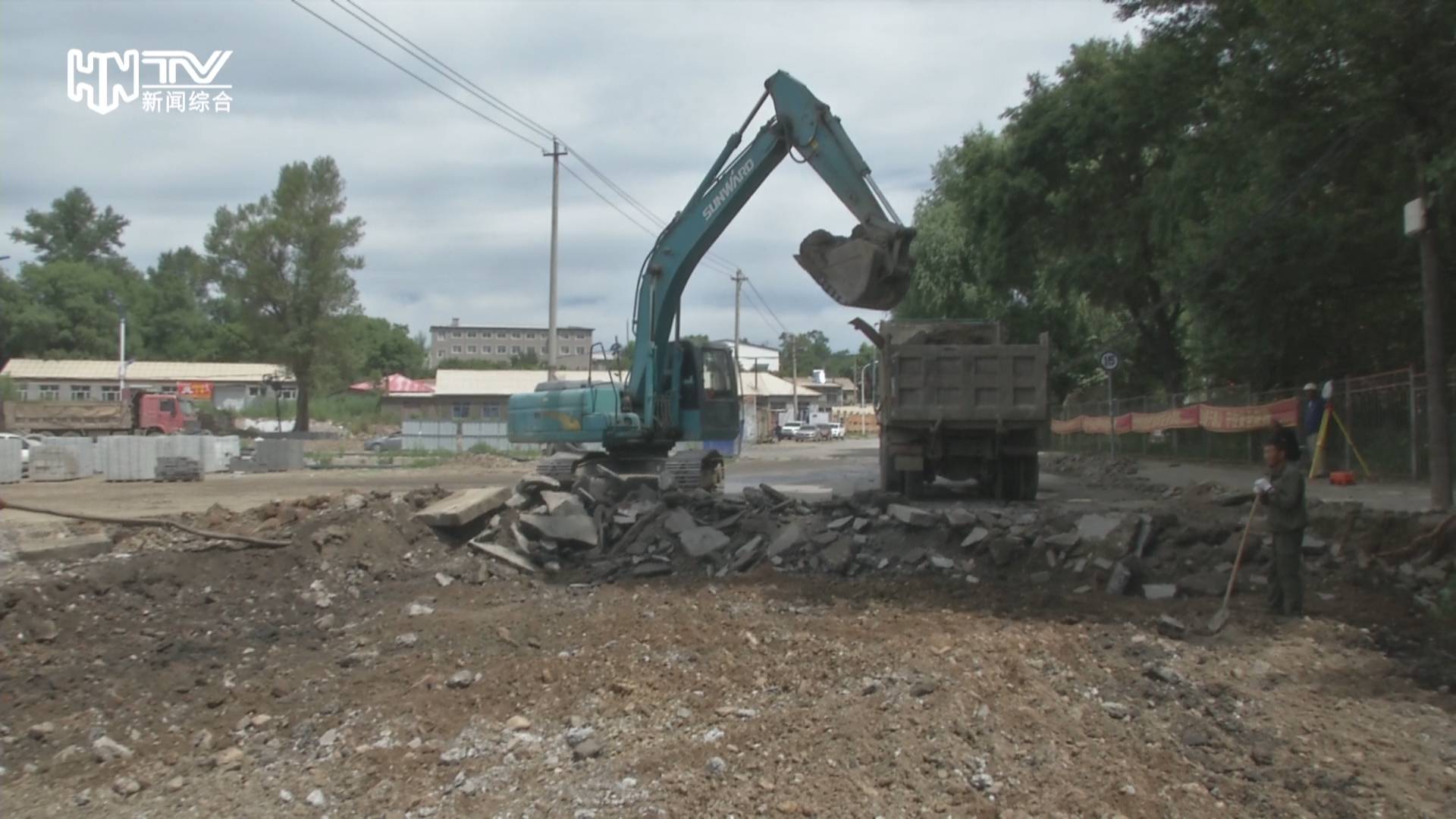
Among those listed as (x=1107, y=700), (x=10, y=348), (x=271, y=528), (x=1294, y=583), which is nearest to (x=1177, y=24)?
(x=1294, y=583)

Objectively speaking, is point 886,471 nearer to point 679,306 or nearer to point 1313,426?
point 679,306

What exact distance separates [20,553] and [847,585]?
852cm

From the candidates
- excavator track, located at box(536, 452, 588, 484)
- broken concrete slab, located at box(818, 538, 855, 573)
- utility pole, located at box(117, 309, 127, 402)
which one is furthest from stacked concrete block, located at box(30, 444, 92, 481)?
broken concrete slab, located at box(818, 538, 855, 573)

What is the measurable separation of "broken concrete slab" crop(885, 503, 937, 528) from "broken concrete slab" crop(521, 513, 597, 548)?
10.4ft

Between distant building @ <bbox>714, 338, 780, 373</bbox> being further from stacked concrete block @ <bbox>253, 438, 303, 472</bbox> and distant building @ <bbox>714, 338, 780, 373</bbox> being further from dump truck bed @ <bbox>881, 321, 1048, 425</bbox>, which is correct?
dump truck bed @ <bbox>881, 321, 1048, 425</bbox>

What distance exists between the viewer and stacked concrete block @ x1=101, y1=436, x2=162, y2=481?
2869 cm

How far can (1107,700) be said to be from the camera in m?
6.34

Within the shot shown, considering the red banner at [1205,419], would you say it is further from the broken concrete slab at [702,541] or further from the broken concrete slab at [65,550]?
the broken concrete slab at [65,550]

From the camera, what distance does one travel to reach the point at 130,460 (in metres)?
28.8

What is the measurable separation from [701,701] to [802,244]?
7362 millimetres

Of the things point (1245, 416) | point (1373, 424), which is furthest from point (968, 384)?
point (1245, 416)

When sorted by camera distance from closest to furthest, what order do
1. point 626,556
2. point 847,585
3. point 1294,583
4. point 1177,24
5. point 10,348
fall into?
point 1294,583
point 847,585
point 626,556
point 1177,24
point 10,348

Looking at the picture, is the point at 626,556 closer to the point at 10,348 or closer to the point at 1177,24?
the point at 1177,24

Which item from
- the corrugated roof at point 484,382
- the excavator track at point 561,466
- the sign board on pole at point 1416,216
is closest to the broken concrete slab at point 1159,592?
the sign board on pole at point 1416,216
